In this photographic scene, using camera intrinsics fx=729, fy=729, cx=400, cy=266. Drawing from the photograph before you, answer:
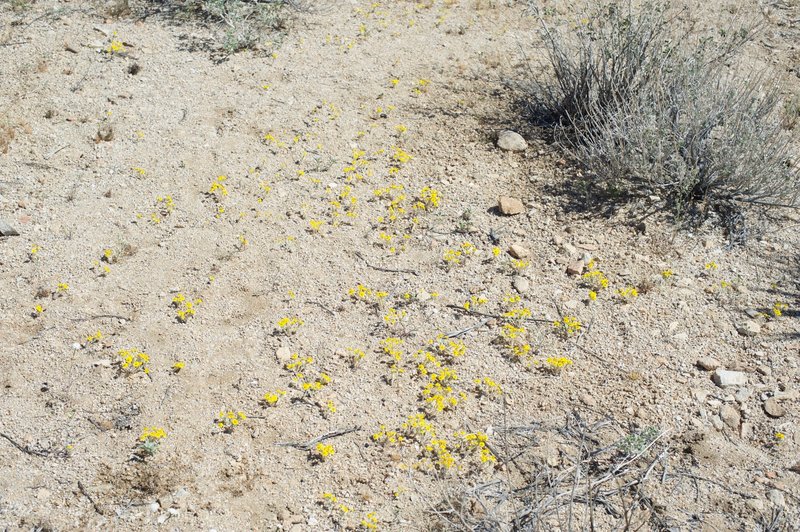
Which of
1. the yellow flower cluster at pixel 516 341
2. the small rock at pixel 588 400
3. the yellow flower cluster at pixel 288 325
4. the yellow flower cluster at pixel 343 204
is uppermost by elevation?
the small rock at pixel 588 400

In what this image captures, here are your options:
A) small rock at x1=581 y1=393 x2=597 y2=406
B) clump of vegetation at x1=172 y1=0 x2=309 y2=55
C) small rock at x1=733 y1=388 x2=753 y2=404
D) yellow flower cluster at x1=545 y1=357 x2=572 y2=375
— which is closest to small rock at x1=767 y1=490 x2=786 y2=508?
small rock at x1=733 y1=388 x2=753 y2=404

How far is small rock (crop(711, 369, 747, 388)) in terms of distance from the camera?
13.1 feet

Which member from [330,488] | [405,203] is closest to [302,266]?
[405,203]

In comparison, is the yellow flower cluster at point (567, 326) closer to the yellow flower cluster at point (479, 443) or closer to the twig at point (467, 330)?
the twig at point (467, 330)

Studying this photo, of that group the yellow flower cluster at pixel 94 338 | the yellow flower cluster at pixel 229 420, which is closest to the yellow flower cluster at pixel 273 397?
the yellow flower cluster at pixel 229 420

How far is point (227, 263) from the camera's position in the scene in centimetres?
474

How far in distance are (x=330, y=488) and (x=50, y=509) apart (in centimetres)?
131

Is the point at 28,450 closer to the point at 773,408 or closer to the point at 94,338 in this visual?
the point at 94,338

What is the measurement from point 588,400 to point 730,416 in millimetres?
736

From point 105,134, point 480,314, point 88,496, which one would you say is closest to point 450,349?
point 480,314

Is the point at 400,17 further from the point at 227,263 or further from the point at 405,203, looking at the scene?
the point at 227,263

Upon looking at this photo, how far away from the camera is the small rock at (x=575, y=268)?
4680 millimetres

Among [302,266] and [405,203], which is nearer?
[302,266]

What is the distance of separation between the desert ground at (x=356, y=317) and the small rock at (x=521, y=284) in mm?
22
